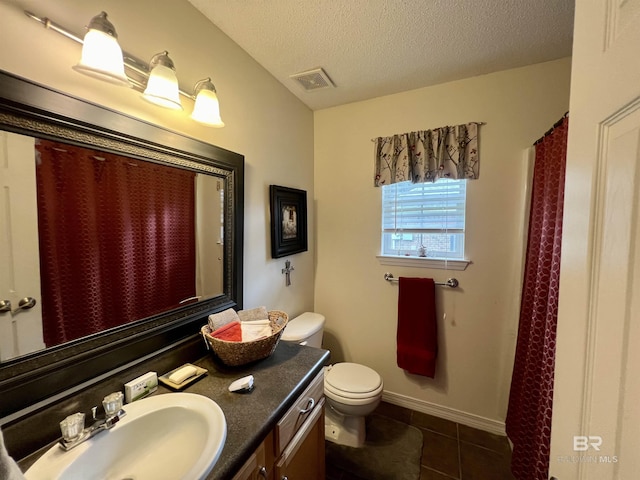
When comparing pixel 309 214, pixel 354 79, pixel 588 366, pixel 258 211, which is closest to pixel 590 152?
pixel 588 366

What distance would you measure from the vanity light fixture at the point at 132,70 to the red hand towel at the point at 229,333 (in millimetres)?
898

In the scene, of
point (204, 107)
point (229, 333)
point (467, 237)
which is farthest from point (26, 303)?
point (467, 237)

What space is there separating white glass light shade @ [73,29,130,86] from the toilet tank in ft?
4.85

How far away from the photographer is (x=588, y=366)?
1.62 ft

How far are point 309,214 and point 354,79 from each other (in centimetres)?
104

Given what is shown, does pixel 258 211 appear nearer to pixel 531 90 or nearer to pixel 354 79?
pixel 354 79

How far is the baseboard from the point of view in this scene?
181cm

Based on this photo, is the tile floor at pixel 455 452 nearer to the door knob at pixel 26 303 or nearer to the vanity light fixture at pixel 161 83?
the door knob at pixel 26 303

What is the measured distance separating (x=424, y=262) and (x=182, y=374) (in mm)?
1632

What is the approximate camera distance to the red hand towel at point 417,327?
1867 mm

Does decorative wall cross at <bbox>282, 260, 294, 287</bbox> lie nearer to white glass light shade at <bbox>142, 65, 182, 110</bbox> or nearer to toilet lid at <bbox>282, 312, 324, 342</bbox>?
toilet lid at <bbox>282, 312, 324, 342</bbox>

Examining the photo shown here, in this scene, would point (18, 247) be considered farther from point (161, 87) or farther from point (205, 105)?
point (205, 105)

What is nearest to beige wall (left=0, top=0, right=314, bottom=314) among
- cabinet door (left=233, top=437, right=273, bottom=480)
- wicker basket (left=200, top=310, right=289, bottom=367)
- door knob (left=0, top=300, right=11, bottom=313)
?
wicker basket (left=200, top=310, right=289, bottom=367)

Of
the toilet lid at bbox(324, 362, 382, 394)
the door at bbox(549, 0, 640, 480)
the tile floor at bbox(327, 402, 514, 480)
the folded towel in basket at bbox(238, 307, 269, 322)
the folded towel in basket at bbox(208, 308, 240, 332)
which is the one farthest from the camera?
the toilet lid at bbox(324, 362, 382, 394)
